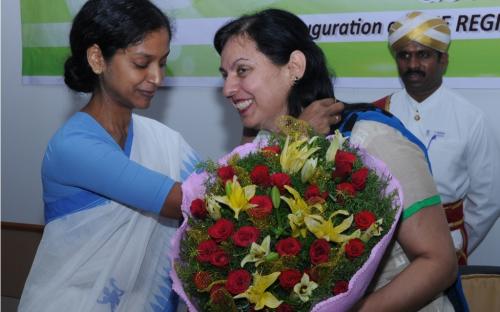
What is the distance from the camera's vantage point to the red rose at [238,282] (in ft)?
3.36

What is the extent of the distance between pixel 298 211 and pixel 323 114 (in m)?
0.42

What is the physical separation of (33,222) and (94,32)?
7.21ft

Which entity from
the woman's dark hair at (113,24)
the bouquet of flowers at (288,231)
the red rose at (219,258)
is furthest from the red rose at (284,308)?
the woman's dark hair at (113,24)

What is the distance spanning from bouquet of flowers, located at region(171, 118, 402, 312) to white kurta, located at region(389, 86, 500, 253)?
1530 mm

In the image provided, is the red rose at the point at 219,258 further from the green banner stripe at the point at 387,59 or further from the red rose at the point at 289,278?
the green banner stripe at the point at 387,59

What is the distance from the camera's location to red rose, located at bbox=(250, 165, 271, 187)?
1102 millimetres

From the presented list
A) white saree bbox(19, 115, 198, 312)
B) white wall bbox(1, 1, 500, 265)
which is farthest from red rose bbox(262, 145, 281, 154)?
white wall bbox(1, 1, 500, 265)

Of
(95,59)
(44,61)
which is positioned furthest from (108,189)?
(44,61)

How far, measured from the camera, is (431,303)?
1.35 meters

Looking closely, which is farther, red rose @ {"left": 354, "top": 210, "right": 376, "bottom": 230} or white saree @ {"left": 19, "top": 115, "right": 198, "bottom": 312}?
white saree @ {"left": 19, "top": 115, "right": 198, "bottom": 312}

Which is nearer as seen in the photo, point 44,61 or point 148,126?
point 148,126

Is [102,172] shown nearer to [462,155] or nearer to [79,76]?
[79,76]

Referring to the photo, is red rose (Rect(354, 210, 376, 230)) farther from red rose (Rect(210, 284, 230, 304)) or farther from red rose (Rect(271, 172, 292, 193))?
red rose (Rect(210, 284, 230, 304))

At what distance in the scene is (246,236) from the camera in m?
1.04
